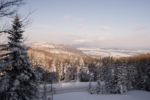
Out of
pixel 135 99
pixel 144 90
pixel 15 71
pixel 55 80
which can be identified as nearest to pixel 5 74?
pixel 15 71

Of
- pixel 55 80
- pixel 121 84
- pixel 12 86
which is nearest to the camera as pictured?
pixel 12 86

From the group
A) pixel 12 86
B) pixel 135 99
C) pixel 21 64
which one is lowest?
pixel 135 99

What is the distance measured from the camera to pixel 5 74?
2334cm

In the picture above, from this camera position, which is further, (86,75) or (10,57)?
(86,75)

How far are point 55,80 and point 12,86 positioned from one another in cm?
9859

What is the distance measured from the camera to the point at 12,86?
2309 centimetres

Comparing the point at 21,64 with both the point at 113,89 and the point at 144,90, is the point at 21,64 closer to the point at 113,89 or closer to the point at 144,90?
the point at 113,89

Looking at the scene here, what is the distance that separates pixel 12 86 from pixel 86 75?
9934 cm

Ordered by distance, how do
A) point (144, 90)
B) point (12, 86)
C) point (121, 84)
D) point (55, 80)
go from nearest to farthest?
point (12, 86)
point (121, 84)
point (144, 90)
point (55, 80)

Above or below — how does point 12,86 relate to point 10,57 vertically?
below

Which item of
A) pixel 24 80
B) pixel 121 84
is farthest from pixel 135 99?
pixel 24 80

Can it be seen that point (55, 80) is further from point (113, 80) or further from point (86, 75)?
point (113, 80)

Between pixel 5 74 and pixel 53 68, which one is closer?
pixel 5 74

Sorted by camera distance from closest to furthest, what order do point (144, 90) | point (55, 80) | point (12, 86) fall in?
point (12, 86)
point (144, 90)
point (55, 80)
